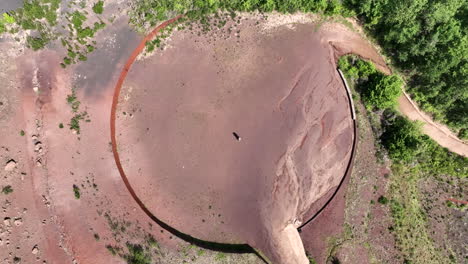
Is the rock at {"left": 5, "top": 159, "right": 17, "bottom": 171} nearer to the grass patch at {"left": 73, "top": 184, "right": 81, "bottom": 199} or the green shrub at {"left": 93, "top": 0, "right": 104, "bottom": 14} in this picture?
the grass patch at {"left": 73, "top": 184, "right": 81, "bottom": 199}

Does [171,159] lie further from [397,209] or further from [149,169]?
[397,209]

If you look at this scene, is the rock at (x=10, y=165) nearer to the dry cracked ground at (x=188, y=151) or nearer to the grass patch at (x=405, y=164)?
the dry cracked ground at (x=188, y=151)

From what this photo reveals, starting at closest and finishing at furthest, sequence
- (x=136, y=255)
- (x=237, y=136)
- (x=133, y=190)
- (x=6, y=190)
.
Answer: (x=136, y=255)
(x=6, y=190)
(x=133, y=190)
(x=237, y=136)

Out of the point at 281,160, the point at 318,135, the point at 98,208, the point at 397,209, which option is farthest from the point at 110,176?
the point at 397,209

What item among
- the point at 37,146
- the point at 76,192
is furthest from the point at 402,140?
the point at 37,146

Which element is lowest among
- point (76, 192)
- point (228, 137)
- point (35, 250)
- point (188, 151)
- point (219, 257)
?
point (219, 257)

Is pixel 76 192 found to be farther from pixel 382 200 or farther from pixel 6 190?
pixel 382 200
